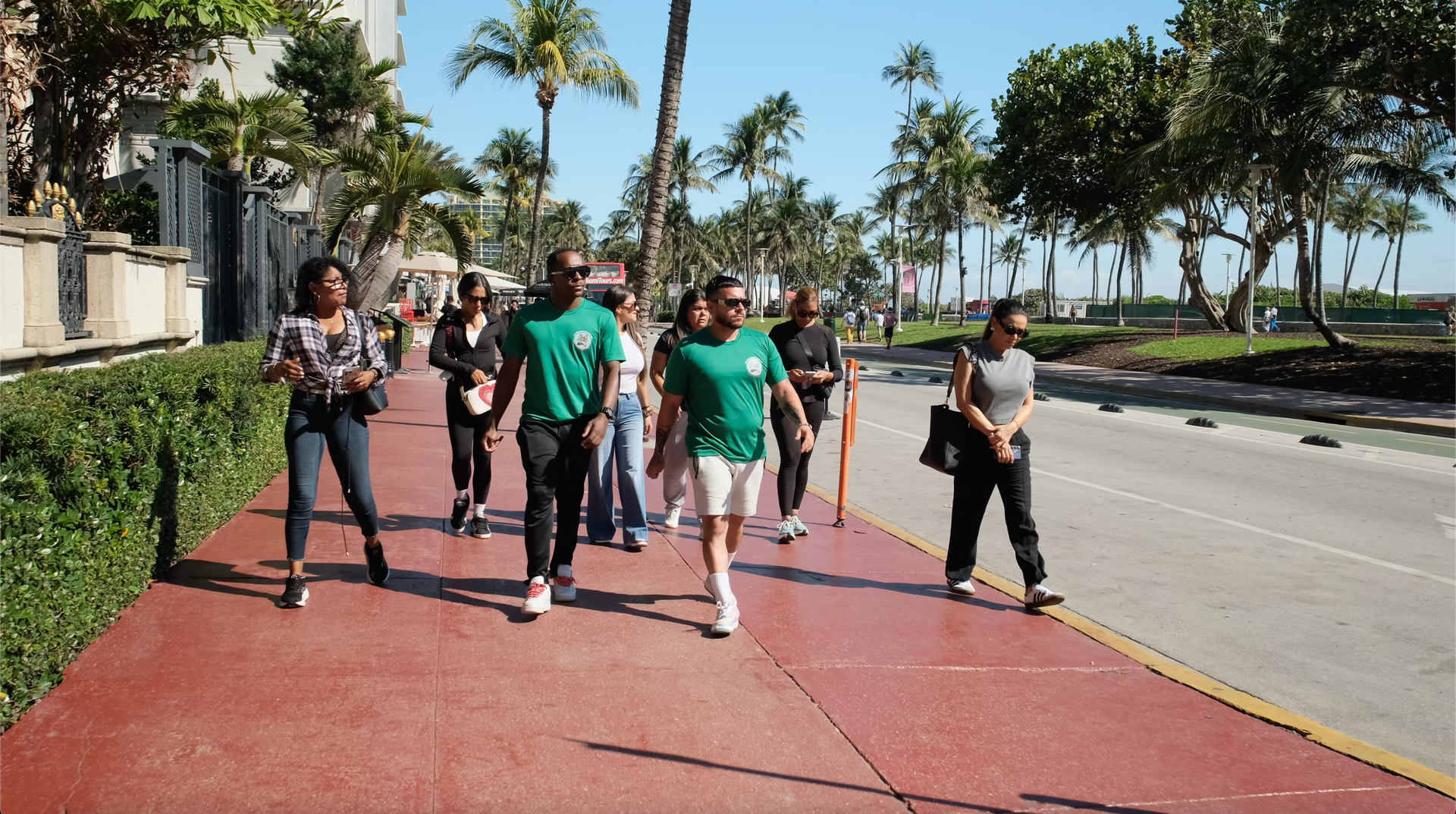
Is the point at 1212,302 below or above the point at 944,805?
above

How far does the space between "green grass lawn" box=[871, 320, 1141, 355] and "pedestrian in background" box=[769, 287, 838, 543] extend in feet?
84.1

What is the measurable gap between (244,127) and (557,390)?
1573 cm

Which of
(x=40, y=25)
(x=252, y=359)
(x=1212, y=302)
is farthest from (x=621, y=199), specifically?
(x=252, y=359)

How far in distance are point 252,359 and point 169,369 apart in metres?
2.45

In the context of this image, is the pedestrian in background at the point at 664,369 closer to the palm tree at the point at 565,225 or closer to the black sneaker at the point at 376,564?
the black sneaker at the point at 376,564

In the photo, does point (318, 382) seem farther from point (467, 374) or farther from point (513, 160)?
point (513, 160)

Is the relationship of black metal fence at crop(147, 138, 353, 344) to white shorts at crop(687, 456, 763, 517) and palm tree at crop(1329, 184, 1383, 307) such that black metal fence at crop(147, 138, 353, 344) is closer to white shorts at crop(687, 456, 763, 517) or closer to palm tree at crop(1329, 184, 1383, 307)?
white shorts at crop(687, 456, 763, 517)

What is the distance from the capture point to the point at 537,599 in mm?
5250

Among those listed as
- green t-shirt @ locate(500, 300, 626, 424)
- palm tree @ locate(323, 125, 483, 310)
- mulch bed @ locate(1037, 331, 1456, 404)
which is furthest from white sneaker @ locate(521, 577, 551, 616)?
mulch bed @ locate(1037, 331, 1456, 404)

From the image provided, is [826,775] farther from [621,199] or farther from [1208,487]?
[621,199]

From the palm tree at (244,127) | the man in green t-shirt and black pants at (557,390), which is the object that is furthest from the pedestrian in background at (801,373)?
the palm tree at (244,127)

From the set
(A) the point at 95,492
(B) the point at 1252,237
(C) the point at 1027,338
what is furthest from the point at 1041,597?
(C) the point at 1027,338

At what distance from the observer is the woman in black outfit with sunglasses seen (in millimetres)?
7059

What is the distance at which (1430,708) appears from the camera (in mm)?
4707
